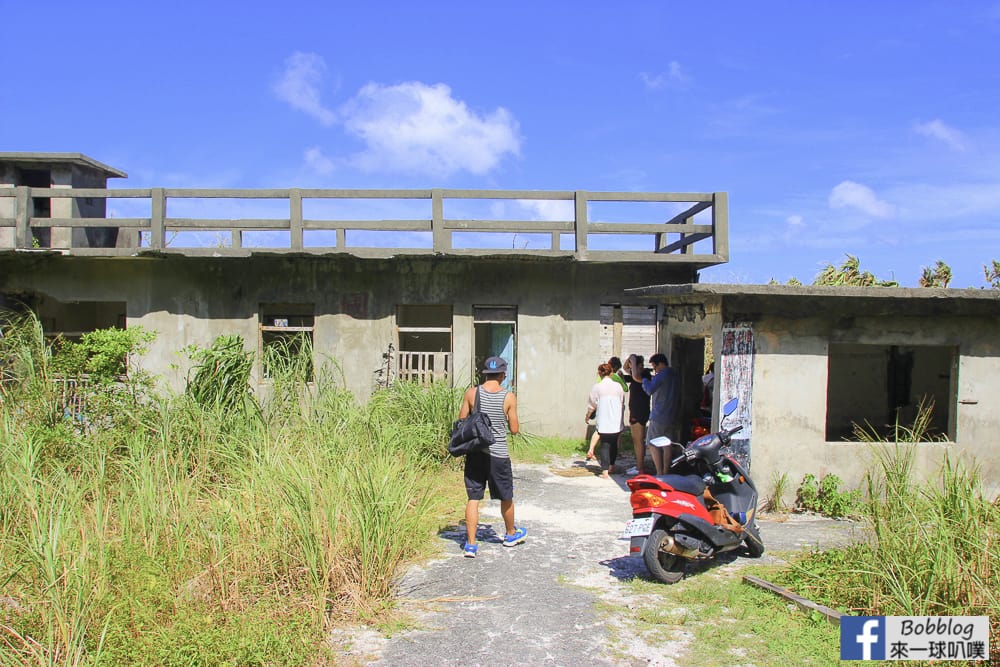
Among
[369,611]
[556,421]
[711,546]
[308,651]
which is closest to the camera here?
[308,651]

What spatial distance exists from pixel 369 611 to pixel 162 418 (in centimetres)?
405

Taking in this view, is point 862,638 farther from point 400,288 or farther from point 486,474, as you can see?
point 400,288

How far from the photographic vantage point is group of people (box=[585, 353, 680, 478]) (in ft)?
30.9

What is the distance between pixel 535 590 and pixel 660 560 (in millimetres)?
1045

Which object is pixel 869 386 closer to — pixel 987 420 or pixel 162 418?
pixel 987 420

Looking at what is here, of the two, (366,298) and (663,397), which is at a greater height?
(366,298)

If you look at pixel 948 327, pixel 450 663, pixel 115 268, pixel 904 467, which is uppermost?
pixel 115 268

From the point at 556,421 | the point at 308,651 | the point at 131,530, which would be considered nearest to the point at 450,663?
the point at 308,651

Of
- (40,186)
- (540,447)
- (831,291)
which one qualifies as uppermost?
(40,186)

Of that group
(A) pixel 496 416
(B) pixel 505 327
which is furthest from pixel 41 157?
(A) pixel 496 416

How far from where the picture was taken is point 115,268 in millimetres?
13352

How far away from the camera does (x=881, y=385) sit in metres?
14.1

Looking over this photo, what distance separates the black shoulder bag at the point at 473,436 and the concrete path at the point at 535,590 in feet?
3.21

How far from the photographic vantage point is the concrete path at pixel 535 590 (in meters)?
4.62
